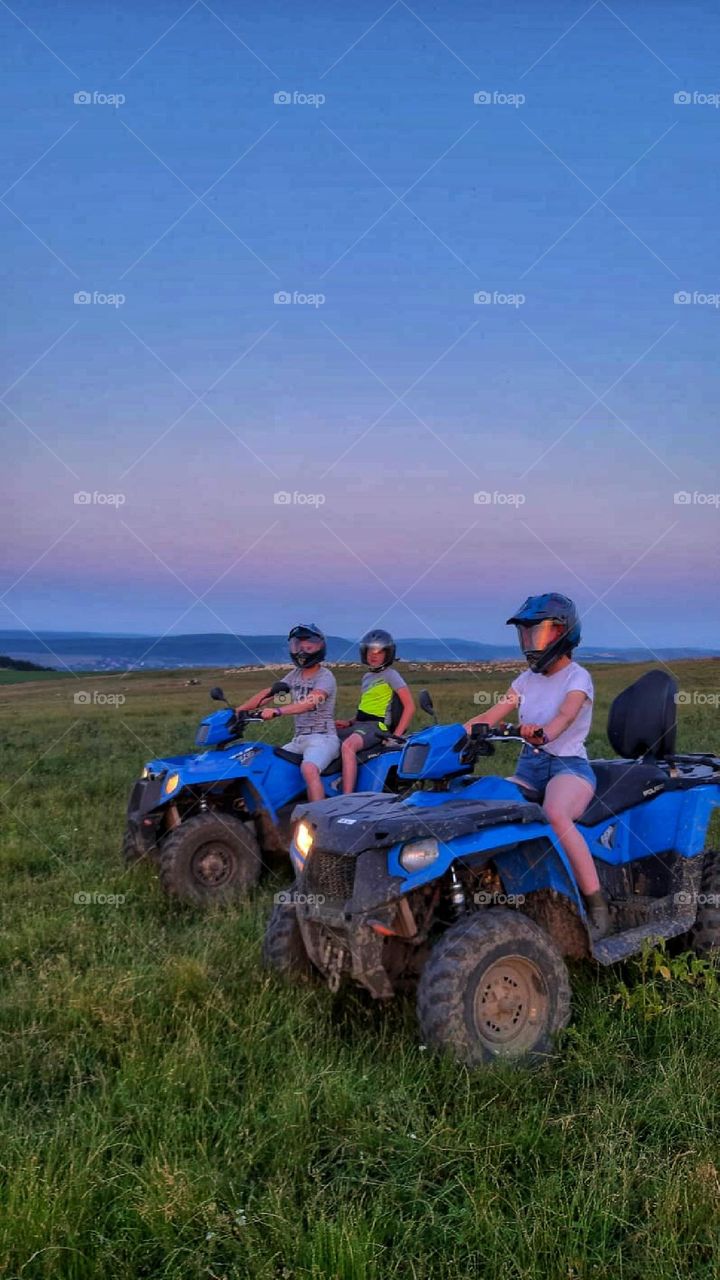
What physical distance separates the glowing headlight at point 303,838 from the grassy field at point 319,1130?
2.38 ft

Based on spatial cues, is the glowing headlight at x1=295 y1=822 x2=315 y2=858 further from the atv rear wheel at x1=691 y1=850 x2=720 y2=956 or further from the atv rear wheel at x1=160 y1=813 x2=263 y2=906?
the atv rear wheel at x1=160 y1=813 x2=263 y2=906

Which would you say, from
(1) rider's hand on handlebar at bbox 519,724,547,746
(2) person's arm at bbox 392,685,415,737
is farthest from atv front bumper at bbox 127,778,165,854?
(1) rider's hand on handlebar at bbox 519,724,547,746

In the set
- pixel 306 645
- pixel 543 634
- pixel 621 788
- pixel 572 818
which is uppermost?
pixel 306 645

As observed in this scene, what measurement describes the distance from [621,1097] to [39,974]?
3272 millimetres

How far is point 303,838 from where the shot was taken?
17.9ft

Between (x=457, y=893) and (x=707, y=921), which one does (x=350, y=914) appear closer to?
(x=457, y=893)

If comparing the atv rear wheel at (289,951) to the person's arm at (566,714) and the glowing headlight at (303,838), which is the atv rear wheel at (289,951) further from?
the person's arm at (566,714)

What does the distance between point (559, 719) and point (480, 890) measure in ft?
3.25

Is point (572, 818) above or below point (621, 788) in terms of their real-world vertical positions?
below

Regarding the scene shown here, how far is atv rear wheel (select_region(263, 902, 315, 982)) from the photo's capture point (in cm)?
559

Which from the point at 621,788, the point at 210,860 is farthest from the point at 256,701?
the point at 621,788

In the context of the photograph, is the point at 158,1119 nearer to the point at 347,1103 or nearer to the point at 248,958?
the point at 347,1103

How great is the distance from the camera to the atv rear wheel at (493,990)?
179 inches

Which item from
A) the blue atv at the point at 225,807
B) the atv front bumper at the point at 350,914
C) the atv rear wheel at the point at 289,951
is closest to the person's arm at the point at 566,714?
the atv front bumper at the point at 350,914
